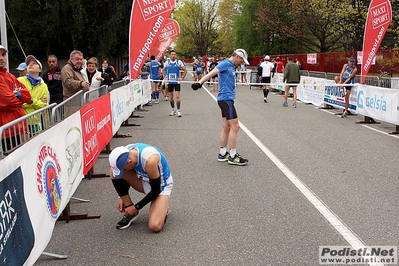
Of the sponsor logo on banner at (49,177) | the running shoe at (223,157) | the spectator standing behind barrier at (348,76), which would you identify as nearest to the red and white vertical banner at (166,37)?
the spectator standing behind barrier at (348,76)

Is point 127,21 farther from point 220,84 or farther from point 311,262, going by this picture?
point 311,262

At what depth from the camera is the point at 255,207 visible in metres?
5.63

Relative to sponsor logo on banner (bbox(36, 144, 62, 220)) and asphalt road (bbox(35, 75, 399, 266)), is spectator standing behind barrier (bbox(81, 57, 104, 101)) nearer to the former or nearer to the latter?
asphalt road (bbox(35, 75, 399, 266))

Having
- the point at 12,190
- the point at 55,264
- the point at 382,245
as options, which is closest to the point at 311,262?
the point at 382,245

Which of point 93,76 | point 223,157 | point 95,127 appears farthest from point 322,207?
point 93,76

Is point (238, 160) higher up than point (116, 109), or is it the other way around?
point (116, 109)

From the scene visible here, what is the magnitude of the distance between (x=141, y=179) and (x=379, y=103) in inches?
349

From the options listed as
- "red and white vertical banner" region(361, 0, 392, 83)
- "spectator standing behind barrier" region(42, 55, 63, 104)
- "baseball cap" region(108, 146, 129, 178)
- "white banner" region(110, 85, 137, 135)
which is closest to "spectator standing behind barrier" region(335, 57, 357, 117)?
"red and white vertical banner" region(361, 0, 392, 83)

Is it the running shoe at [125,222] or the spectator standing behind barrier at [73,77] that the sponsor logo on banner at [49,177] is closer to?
the running shoe at [125,222]

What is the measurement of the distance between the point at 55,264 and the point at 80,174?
1.92 metres

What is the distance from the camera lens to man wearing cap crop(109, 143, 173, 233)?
190 inches

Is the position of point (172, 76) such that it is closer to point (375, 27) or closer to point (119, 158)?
point (375, 27)

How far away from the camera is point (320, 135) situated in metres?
10.9

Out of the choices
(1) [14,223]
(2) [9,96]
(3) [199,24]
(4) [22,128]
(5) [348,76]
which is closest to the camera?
(1) [14,223]
